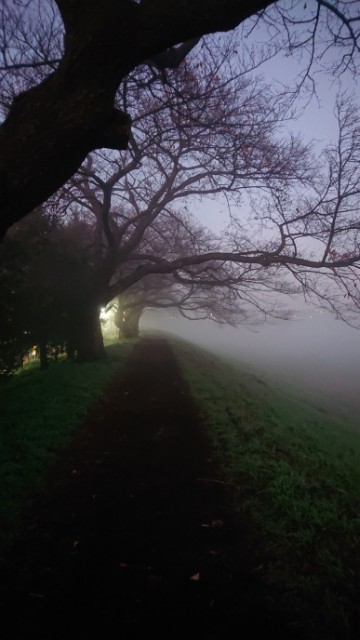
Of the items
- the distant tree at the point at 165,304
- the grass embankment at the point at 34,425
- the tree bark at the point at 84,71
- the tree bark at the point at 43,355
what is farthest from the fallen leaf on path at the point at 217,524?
the distant tree at the point at 165,304

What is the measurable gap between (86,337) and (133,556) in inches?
458

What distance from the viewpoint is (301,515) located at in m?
4.14

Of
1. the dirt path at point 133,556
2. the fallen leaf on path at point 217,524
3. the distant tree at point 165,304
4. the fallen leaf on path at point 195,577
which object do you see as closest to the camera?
the dirt path at point 133,556

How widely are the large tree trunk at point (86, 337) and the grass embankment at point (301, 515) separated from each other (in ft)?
26.9

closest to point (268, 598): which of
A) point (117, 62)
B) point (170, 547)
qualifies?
point (170, 547)

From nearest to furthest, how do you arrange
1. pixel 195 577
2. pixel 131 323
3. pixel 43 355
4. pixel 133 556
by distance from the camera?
pixel 195 577
pixel 133 556
pixel 43 355
pixel 131 323

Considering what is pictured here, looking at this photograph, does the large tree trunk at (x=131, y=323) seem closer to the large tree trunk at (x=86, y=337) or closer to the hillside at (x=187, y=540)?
the large tree trunk at (x=86, y=337)

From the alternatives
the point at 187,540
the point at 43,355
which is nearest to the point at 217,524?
the point at 187,540

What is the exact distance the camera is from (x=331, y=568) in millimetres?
3244

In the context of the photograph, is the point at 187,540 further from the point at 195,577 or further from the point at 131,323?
the point at 131,323

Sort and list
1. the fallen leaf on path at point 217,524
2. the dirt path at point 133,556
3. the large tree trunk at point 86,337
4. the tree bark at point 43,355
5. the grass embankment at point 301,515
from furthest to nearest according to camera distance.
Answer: the large tree trunk at point 86,337 → the tree bark at point 43,355 → the fallen leaf on path at point 217,524 → the grass embankment at point 301,515 → the dirt path at point 133,556

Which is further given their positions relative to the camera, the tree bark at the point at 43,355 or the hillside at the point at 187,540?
the tree bark at the point at 43,355

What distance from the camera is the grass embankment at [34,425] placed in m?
4.36

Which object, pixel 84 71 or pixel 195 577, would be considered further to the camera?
pixel 84 71
